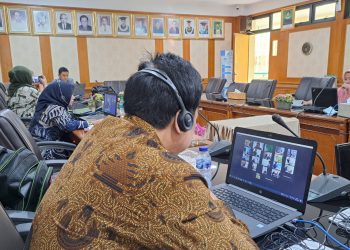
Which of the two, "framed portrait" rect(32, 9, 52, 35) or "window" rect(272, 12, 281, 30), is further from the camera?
"window" rect(272, 12, 281, 30)

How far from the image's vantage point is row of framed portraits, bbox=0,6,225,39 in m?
6.09

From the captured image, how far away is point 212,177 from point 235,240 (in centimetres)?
81

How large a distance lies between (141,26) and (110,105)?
4396 mm

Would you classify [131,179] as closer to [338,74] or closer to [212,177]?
[212,177]

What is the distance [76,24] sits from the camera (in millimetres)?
6539

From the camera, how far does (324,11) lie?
602 cm

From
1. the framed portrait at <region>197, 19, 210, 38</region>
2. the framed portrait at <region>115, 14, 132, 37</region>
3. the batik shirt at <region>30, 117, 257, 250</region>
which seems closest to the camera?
the batik shirt at <region>30, 117, 257, 250</region>

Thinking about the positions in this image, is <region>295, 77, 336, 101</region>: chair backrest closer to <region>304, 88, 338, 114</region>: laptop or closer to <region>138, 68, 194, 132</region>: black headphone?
<region>304, 88, 338, 114</region>: laptop

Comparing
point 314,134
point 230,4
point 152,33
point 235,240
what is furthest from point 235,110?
point 230,4

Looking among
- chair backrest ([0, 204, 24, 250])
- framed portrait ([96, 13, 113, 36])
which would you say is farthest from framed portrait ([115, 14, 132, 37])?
chair backrest ([0, 204, 24, 250])

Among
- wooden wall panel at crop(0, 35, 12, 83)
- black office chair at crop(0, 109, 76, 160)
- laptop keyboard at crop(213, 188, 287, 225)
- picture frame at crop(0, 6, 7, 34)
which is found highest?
picture frame at crop(0, 6, 7, 34)

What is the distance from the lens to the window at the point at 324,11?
5852 mm

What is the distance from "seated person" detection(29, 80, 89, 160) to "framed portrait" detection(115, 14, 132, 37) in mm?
4748

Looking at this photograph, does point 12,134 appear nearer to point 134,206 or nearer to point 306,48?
point 134,206
